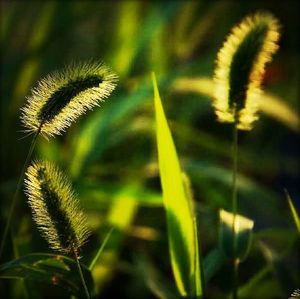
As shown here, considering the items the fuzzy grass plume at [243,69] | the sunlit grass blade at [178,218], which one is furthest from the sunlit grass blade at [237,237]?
the fuzzy grass plume at [243,69]

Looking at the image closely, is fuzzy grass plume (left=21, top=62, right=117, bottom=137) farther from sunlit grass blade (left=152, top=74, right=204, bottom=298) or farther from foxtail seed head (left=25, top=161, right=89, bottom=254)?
sunlit grass blade (left=152, top=74, right=204, bottom=298)

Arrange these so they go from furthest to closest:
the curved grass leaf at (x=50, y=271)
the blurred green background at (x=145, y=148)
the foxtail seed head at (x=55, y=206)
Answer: the blurred green background at (x=145, y=148)
the curved grass leaf at (x=50, y=271)
the foxtail seed head at (x=55, y=206)

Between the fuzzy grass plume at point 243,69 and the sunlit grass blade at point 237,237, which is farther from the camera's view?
the sunlit grass blade at point 237,237

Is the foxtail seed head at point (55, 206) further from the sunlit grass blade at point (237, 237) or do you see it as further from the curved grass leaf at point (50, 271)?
the sunlit grass blade at point (237, 237)

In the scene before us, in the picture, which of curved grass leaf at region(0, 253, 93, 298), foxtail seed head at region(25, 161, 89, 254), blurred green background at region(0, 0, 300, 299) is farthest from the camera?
blurred green background at region(0, 0, 300, 299)

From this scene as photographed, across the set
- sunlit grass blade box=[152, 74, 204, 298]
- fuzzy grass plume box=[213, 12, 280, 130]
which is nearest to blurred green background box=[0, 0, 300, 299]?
sunlit grass blade box=[152, 74, 204, 298]

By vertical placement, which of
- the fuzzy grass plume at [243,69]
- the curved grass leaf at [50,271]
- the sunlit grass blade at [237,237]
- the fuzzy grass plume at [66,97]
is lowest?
the curved grass leaf at [50,271]

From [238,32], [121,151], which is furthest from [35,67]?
[238,32]
